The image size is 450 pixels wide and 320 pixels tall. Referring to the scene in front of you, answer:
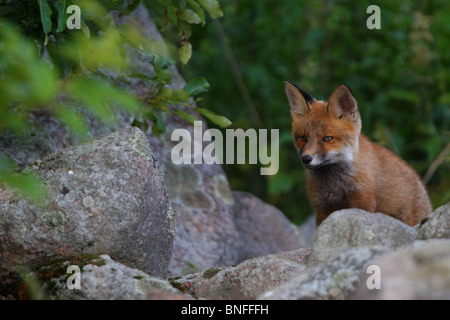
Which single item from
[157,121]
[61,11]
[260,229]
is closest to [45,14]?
[61,11]

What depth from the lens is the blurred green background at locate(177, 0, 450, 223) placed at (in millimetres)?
8531

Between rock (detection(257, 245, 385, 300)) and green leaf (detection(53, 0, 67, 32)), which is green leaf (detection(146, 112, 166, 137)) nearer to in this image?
green leaf (detection(53, 0, 67, 32))

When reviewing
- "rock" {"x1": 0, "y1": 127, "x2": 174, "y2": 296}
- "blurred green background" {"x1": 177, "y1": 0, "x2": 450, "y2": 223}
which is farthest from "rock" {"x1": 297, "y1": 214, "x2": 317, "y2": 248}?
"rock" {"x1": 0, "y1": 127, "x2": 174, "y2": 296}

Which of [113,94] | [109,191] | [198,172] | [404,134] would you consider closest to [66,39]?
[109,191]

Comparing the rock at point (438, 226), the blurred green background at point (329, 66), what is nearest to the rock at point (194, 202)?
the blurred green background at point (329, 66)

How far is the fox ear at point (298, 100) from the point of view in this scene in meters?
4.95

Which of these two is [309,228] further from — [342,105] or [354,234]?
[354,234]

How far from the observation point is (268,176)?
907 cm

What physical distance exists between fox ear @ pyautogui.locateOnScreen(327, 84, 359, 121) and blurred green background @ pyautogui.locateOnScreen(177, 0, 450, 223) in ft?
11.5

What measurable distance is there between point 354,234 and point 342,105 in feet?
5.41

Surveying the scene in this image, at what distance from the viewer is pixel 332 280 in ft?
9.91

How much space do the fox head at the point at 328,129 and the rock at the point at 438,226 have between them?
4.02 ft

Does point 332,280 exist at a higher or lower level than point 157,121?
lower
